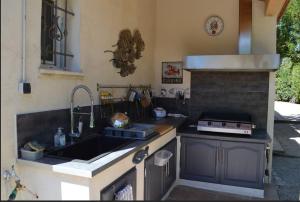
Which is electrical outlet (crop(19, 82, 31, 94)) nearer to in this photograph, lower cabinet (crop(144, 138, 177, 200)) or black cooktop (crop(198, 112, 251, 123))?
lower cabinet (crop(144, 138, 177, 200))

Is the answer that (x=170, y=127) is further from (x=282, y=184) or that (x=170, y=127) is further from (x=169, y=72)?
(x=282, y=184)

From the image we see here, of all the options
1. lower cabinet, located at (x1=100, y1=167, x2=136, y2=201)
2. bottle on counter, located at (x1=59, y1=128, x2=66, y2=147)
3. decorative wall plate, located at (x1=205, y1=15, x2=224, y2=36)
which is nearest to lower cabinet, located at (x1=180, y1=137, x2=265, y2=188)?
lower cabinet, located at (x1=100, y1=167, x2=136, y2=201)

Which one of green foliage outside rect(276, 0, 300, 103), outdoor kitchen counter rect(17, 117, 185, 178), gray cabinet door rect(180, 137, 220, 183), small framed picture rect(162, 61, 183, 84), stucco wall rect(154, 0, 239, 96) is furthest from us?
green foliage outside rect(276, 0, 300, 103)

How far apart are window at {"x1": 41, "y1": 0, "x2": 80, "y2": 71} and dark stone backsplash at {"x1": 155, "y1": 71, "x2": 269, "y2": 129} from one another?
192 cm

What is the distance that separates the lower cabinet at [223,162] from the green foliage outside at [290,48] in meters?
9.73

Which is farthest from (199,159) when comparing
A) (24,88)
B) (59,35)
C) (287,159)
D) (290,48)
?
(290,48)

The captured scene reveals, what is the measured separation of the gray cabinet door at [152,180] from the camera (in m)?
2.34

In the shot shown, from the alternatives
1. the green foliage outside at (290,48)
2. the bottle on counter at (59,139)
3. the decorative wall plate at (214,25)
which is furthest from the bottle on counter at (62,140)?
the green foliage outside at (290,48)

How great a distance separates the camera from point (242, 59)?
2.91 metres

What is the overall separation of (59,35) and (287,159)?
4265 millimetres

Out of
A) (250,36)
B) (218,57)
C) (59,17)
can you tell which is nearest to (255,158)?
(218,57)

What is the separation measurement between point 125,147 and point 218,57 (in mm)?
1560

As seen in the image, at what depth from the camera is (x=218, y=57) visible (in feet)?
9.80

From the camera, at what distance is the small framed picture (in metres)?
3.84
